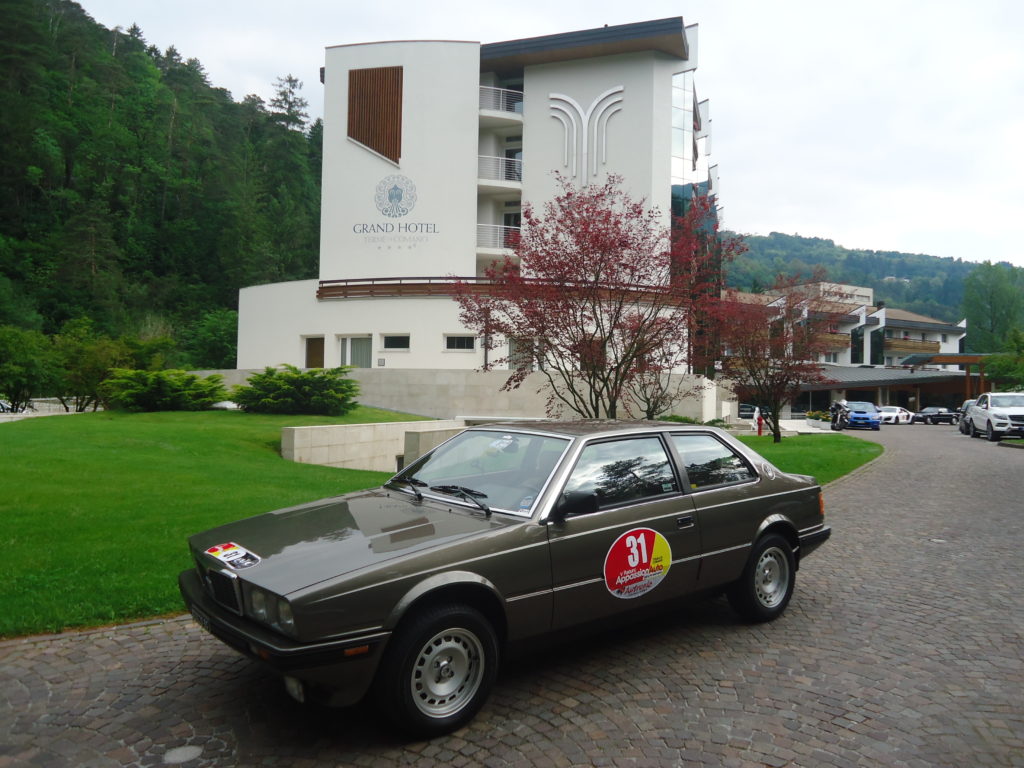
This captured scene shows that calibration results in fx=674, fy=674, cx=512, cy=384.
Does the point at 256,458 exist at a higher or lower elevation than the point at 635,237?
lower

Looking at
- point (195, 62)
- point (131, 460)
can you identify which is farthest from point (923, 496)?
point (195, 62)

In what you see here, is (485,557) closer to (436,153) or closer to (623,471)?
(623,471)

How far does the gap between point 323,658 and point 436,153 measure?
103ft

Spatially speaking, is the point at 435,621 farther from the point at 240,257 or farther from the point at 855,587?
the point at 240,257

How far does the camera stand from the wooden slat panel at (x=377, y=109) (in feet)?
106

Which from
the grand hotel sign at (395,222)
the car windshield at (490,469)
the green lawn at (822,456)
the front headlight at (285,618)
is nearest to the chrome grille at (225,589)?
the front headlight at (285,618)

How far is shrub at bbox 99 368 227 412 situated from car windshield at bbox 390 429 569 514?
1646 centimetres

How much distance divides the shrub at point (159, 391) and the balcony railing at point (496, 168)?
1954 centimetres

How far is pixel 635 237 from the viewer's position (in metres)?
12.7

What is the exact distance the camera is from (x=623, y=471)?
4.66 meters

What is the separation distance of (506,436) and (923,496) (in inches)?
407

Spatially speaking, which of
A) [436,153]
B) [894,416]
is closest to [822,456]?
[436,153]

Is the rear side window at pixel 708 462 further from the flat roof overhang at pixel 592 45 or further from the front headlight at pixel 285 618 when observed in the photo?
the flat roof overhang at pixel 592 45

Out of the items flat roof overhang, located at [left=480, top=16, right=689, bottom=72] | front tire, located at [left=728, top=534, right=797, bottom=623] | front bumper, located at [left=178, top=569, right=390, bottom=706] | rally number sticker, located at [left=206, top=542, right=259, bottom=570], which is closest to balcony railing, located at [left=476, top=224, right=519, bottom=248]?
flat roof overhang, located at [left=480, top=16, right=689, bottom=72]
